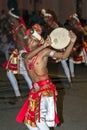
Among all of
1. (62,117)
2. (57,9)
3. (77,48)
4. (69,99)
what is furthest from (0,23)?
(57,9)

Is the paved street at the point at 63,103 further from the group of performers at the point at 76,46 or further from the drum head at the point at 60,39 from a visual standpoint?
the drum head at the point at 60,39

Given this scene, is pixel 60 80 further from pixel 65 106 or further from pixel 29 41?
pixel 29 41

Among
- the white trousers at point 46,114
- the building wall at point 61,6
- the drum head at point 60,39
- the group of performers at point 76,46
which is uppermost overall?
the drum head at point 60,39

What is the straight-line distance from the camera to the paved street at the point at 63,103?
6.48 m

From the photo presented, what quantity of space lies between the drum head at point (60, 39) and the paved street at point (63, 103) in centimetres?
215

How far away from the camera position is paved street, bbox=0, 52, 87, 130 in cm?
648

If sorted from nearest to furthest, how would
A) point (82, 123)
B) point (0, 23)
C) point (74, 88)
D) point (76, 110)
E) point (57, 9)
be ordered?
point (82, 123), point (76, 110), point (74, 88), point (0, 23), point (57, 9)

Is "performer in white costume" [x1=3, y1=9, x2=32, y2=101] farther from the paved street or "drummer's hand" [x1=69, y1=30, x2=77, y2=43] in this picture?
"drummer's hand" [x1=69, y1=30, x2=77, y2=43]

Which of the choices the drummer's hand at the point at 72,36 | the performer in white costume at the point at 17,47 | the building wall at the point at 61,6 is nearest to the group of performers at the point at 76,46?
the performer in white costume at the point at 17,47

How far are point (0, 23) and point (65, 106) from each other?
7.82 metres

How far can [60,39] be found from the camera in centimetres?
445

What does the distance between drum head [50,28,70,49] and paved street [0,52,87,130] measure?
215 centimetres

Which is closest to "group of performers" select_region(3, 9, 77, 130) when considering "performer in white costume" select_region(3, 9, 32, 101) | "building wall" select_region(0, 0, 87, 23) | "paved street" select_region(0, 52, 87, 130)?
"paved street" select_region(0, 52, 87, 130)

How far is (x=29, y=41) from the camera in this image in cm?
462
